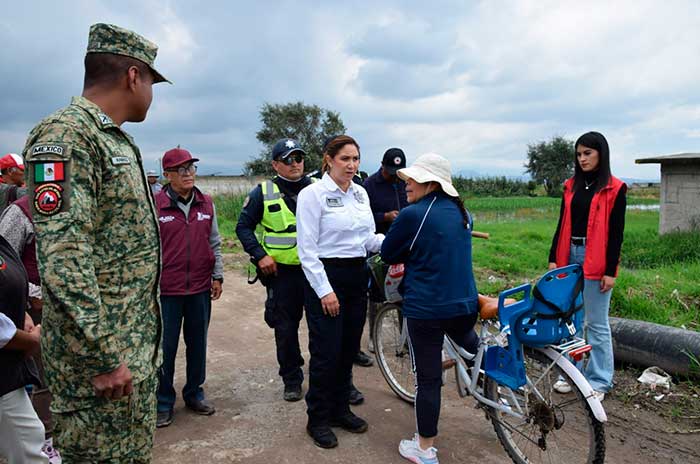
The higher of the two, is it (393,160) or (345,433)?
(393,160)

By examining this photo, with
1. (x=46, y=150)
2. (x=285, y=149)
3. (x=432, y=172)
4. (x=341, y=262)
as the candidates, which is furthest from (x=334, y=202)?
(x=46, y=150)

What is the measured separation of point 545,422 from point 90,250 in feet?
8.27

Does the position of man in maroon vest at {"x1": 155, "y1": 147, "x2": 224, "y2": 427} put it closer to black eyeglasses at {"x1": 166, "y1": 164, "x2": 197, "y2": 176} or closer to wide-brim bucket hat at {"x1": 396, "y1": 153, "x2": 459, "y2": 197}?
black eyeglasses at {"x1": 166, "y1": 164, "x2": 197, "y2": 176}

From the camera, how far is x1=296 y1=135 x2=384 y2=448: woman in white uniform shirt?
10.6 ft

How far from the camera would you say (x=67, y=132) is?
169cm

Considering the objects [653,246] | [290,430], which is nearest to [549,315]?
[290,430]

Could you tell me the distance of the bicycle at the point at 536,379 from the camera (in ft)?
9.00

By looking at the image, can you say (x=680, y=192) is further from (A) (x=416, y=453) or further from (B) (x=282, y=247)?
(A) (x=416, y=453)

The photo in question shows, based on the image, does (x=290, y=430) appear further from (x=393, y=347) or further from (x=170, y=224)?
(x=170, y=224)

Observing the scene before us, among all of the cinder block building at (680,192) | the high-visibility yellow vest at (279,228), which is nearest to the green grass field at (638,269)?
the cinder block building at (680,192)

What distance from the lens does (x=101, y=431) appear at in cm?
182

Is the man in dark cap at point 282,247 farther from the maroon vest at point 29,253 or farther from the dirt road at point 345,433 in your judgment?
the maroon vest at point 29,253

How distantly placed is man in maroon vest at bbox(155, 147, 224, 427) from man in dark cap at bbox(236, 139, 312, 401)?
0.36 m

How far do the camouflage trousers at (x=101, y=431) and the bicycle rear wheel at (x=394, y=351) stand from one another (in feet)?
7.68
